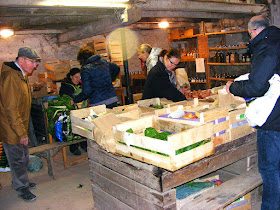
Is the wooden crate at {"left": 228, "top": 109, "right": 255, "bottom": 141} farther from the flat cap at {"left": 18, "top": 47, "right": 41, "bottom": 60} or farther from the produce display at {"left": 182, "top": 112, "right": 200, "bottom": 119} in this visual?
the flat cap at {"left": 18, "top": 47, "right": 41, "bottom": 60}

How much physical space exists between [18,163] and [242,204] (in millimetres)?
3004

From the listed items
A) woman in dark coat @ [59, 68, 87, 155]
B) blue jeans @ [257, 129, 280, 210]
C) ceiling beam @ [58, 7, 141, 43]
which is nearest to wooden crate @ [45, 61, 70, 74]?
ceiling beam @ [58, 7, 141, 43]

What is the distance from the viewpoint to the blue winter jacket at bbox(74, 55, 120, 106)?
4.59m

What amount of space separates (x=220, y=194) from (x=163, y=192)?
721mm

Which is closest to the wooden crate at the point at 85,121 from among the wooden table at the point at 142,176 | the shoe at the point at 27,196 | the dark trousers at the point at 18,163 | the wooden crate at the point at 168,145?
the wooden table at the point at 142,176

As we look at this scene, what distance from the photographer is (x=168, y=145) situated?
2.19 meters

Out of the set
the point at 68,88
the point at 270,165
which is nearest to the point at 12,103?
the point at 68,88

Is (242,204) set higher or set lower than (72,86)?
lower

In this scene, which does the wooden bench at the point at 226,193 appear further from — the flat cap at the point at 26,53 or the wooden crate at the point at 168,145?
the flat cap at the point at 26,53

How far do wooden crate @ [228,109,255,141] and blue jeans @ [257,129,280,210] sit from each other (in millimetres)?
210

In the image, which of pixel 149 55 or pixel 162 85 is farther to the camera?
pixel 149 55

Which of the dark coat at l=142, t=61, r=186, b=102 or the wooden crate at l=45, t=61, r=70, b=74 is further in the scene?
the wooden crate at l=45, t=61, r=70, b=74

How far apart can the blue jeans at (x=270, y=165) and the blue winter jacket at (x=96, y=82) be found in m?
2.66

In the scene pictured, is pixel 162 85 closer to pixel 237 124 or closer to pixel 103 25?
pixel 237 124
